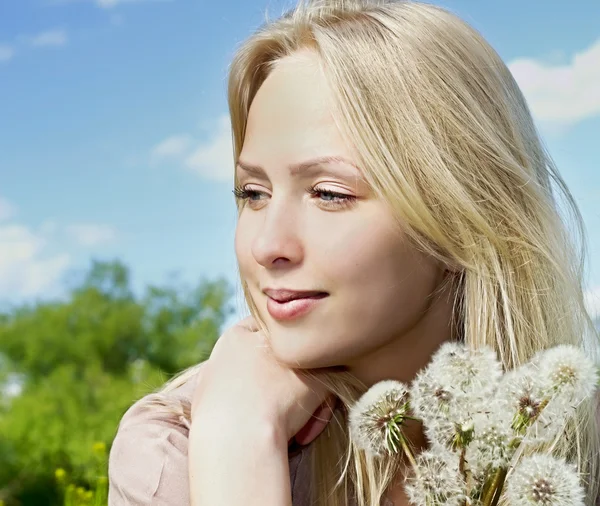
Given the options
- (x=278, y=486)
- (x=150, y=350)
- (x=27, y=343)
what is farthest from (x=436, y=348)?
(x=27, y=343)

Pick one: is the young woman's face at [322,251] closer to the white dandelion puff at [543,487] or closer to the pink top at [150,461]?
the pink top at [150,461]

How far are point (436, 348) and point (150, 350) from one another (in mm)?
3999

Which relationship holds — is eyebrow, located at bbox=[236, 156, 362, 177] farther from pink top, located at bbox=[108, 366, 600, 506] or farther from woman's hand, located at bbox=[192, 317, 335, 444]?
pink top, located at bbox=[108, 366, 600, 506]

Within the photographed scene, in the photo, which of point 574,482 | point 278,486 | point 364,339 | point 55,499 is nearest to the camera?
point 574,482

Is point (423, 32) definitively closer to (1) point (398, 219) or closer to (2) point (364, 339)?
(1) point (398, 219)

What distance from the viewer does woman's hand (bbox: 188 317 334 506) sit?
5.97 feet

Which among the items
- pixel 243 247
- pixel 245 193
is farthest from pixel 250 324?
pixel 245 193

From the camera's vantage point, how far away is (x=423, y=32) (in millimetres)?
2107

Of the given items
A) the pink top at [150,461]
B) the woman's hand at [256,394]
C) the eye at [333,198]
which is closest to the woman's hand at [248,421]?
the woman's hand at [256,394]

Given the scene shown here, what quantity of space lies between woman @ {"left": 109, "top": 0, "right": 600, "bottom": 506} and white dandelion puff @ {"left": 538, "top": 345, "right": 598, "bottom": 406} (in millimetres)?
651

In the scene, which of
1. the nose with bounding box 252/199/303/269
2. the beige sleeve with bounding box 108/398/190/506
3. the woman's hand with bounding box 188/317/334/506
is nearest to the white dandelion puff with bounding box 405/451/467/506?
the woman's hand with bounding box 188/317/334/506

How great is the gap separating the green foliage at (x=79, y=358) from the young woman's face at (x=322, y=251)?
Result: 12.1 feet

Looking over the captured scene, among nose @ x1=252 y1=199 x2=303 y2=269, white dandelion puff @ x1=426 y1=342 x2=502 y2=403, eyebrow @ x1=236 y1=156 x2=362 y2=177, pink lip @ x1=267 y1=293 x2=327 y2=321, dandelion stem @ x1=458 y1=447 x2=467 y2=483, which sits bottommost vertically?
dandelion stem @ x1=458 y1=447 x2=467 y2=483

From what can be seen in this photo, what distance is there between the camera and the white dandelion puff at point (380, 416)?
4.47 ft
